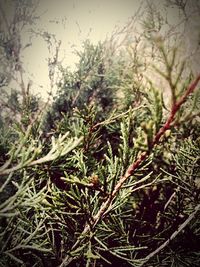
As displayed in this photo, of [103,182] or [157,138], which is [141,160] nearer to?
[157,138]

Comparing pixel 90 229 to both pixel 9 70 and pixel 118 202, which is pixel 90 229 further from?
pixel 9 70

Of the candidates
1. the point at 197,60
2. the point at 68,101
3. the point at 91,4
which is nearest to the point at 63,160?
the point at 68,101

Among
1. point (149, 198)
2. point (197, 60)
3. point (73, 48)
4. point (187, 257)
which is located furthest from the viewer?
point (197, 60)

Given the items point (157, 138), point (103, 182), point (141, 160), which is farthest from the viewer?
point (103, 182)

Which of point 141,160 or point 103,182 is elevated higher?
point 141,160

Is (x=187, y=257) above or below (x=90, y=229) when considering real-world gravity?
below

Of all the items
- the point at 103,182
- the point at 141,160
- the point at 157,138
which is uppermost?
the point at 157,138

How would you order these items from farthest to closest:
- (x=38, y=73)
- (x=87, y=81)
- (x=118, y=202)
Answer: (x=38, y=73)
(x=87, y=81)
(x=118, y=202)

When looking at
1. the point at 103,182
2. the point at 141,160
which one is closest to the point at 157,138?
the point at 141,160

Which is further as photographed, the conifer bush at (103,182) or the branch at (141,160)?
the conifer bush at (103,182)

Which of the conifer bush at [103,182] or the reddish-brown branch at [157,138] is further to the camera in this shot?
the conifer bush at [103,182]

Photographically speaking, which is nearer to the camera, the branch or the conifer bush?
the branch
